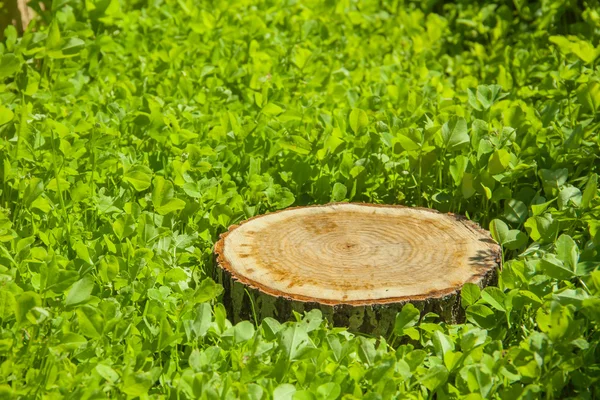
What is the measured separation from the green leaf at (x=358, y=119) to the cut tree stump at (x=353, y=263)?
43 centimetres

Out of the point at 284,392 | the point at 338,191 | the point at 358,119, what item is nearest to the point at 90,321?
the point at 284,392

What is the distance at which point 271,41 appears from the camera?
186 inches

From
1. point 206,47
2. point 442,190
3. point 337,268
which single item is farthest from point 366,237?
point 206,47

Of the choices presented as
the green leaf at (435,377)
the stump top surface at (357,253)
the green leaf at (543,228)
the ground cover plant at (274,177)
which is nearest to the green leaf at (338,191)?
the ground cover plant at (274,177)

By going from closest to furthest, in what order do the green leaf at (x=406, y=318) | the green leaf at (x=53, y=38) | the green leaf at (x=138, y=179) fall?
the green leaf at (x=406, y=318) → the green leaf at (x=138, y=179) → the green leaf at (x=53, y=38)

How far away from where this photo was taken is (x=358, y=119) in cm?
351

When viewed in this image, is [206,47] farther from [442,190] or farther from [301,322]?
[301,322]

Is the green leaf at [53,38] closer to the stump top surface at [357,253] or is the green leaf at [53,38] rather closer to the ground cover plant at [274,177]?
the ground cover plant at [274,177]

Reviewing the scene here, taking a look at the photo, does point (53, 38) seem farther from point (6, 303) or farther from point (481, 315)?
point (481, 315)

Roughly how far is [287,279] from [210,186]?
0.64 meters

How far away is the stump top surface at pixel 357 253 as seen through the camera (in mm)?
2674

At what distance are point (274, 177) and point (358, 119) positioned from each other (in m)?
0.44

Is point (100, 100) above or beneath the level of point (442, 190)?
above

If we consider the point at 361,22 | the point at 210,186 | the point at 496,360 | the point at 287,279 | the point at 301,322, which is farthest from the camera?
the point at 361,22
